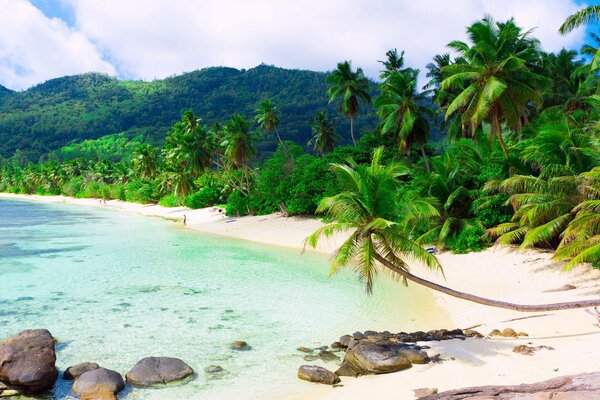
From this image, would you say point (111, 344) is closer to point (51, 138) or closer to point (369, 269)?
point (369, 269)

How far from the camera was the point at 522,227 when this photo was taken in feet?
66.1

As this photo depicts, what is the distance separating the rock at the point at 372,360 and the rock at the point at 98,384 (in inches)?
205

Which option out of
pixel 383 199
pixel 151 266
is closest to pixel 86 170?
pixel 151 266

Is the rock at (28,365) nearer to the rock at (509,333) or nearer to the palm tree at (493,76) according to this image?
the rock at (509,333)

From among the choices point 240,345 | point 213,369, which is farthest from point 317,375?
point 240,345

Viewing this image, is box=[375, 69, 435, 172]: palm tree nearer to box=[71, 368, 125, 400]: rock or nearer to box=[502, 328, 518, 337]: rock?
box=[502, 328, 518, 337]: rock

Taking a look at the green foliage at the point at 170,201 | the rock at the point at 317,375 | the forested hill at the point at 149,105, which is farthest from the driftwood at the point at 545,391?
the forested hill at the point at 149,105

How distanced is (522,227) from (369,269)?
12.6 meters

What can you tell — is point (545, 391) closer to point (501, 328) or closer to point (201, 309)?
point (501, 328)

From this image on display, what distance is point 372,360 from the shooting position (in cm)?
1046

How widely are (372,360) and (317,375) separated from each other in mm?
1389

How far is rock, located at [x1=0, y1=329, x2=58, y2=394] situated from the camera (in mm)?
9945

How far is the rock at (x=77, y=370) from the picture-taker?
423 inches

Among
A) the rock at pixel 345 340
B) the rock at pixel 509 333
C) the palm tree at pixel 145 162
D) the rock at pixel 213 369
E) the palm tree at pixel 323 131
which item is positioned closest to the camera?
the rock at pixel 213 369
